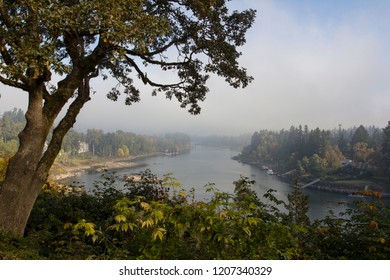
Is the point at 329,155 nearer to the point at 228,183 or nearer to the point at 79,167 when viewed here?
the point at 228,183

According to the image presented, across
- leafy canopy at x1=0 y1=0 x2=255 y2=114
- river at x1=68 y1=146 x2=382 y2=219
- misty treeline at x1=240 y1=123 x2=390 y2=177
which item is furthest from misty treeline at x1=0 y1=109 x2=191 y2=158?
leafy canopy at x1=0 y1=0 x2=255 y2=114

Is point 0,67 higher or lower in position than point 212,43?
lower

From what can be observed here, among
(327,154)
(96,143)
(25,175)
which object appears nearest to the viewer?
(25,175)

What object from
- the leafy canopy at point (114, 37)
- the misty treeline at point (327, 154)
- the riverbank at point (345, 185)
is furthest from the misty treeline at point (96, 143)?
the leafy canopy at point (114, 37)

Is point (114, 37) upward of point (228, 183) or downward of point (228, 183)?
upward

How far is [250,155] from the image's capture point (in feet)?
362

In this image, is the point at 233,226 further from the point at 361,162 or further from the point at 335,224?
the point at 361,162

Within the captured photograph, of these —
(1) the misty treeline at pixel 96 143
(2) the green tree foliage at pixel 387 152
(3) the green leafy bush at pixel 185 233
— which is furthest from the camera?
(1) the misty treeline at pixel 96 143

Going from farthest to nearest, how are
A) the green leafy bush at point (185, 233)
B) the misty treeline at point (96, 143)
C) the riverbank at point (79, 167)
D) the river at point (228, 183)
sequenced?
the misty treeline at point (96, 143) → the riverbank at point (79, 167) → the river at point (228, 183) → the green leafy bush at point (185, 233)

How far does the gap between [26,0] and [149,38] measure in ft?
6.81

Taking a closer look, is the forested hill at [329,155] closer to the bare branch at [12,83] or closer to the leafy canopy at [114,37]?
the leafy canopy at [114,37]

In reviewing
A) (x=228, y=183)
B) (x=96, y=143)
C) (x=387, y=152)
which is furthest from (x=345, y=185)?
(x=96, y=143)

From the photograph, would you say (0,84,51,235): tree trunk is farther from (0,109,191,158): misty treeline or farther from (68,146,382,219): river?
(0,109,191,158): misty treeline
